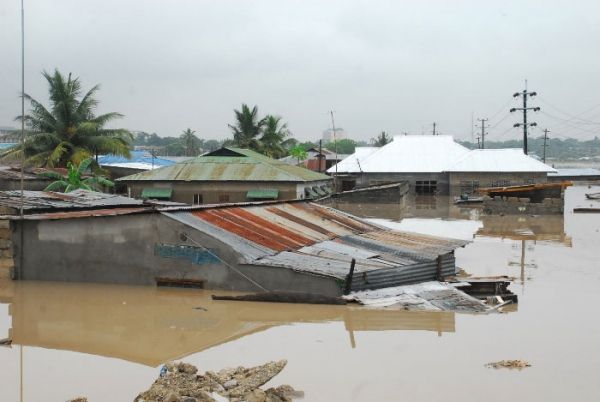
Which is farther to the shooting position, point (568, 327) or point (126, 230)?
point (126, 230)

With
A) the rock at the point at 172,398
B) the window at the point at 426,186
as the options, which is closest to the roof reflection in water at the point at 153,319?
the rock at the point at 172,398

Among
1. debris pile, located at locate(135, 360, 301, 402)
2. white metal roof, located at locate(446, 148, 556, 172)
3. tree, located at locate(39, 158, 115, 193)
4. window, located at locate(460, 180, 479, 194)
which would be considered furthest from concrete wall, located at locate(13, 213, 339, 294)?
white metal roof, located at locate(446, 148, 556, 172)

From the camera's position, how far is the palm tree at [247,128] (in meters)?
44.8

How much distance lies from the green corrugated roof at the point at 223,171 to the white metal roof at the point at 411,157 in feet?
54.9

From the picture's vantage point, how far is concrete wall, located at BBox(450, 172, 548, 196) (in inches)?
1720

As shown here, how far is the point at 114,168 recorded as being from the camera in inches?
1561

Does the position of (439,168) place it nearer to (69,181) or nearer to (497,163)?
(497,163)

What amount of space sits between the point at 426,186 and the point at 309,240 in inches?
1332

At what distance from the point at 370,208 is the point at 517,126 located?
77.8 ft

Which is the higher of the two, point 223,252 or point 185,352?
point 223,252

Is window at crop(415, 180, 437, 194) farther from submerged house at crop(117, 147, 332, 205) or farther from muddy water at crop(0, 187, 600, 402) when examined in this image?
muddy water at crop(0, 187, 600, 402)

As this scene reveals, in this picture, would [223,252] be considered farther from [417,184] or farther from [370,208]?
[417,184]

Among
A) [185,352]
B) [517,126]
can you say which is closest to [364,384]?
[185,352]

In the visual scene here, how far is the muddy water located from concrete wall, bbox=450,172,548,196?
98.2 feet
